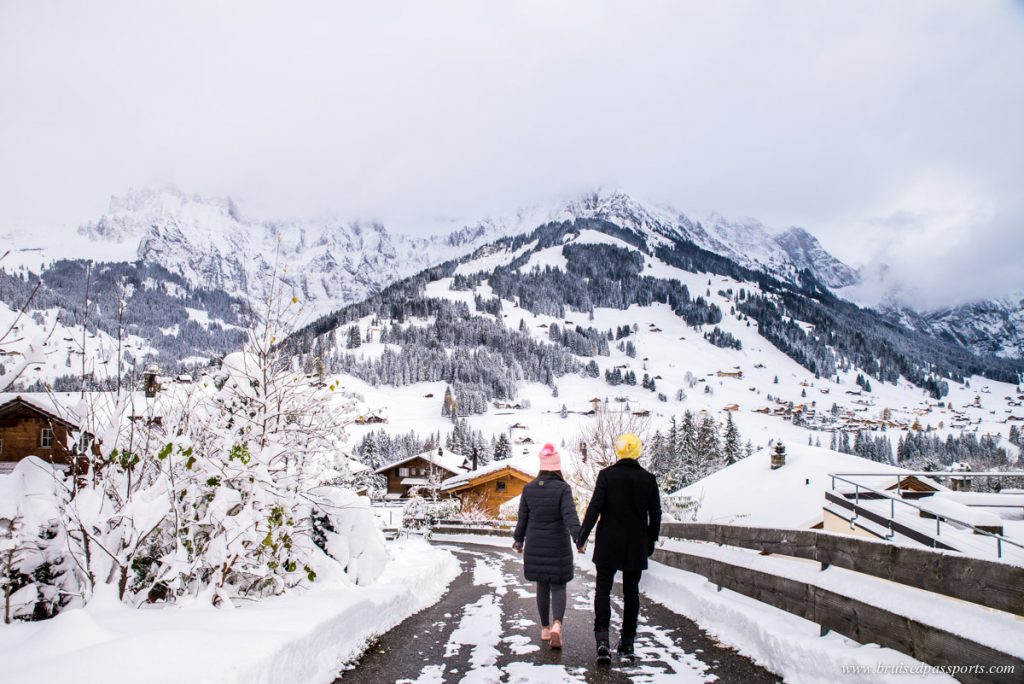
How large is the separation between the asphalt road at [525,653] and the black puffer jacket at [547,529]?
72cm

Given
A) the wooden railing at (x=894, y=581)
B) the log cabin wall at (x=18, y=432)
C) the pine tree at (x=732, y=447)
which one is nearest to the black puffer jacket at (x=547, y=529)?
the wooden railing at (x=894, y=581)

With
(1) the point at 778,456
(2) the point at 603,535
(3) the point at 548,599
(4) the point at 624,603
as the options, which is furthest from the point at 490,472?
(4) the point at 624,603

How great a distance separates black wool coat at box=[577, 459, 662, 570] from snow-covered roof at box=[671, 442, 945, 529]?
21.9 metres

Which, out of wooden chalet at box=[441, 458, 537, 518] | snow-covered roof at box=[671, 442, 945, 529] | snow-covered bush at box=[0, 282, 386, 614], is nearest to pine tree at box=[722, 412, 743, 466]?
wooden chalet at box=[441, 458, 537, 518]

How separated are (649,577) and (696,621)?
151 inches

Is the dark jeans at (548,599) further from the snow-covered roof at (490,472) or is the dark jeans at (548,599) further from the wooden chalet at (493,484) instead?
the wooden chalet at (493,484)

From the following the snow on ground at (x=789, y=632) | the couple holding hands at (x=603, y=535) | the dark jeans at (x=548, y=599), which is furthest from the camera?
the dark jeans at (x=548, y=599)

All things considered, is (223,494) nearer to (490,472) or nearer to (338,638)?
(338,638)

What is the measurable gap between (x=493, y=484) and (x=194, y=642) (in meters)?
61.9

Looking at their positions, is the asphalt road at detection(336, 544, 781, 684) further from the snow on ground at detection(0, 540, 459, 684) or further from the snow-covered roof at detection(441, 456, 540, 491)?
the snow-covered roof at detection(441, 456, 540, 491)

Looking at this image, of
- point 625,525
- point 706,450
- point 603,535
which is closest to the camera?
point 625,525

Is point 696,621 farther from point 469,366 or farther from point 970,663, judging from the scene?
point 469,366

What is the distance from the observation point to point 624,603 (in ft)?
21.3

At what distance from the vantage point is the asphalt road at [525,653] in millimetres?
5512
